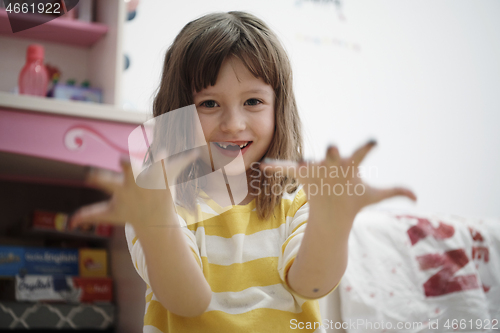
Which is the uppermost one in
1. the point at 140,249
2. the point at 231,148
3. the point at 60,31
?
the point at 60,31

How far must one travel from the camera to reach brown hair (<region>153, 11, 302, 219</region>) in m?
0.60

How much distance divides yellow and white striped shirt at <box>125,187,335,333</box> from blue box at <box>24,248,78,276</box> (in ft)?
1.76

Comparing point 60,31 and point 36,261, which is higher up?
point 60,31

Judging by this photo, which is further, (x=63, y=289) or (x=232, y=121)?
(x=63, y=289)

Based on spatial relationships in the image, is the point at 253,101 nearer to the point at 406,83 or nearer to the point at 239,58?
the point at 239,58

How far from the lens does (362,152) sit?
374 millimetres

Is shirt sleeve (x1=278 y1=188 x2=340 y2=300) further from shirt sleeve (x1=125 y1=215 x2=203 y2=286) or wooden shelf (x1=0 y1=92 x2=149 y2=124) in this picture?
wooden shelf (x1=0 y1=92 x2=149 y2=124)

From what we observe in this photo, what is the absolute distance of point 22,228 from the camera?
3.81 ft

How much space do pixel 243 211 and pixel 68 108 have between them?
0.42m

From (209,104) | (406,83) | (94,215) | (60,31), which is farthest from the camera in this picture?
(406,83)

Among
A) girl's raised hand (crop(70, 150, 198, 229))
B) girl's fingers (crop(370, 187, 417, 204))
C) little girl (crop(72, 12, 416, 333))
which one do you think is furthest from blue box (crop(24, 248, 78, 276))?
girl's fingers (crop(370, 187, 417, 204))

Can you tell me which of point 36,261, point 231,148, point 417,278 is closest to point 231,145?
point 231,148

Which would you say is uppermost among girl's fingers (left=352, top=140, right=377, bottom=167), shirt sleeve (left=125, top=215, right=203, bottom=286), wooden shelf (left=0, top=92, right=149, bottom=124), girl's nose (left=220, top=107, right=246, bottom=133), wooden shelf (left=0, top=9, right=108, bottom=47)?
wooden shelf (left=0, top=9, right=108, bottom=47)

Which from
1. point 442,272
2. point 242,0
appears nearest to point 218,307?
point 442,272
